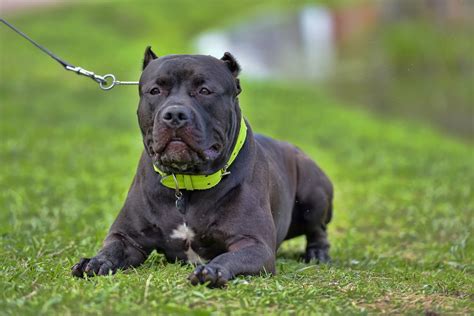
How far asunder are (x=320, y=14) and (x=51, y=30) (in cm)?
1230

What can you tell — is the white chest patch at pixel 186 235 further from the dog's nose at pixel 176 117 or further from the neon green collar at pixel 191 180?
the dog's nose at pixel 176 117

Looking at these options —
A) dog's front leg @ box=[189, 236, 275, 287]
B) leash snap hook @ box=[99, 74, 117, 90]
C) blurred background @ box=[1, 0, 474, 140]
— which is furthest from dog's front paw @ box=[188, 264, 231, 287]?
blurred background @ box=[1, 0, 474, 140]

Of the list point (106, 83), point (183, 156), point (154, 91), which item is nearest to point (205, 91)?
point (154, 91)

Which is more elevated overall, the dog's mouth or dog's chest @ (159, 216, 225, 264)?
the dog's mouth

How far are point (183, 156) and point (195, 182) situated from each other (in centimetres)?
38

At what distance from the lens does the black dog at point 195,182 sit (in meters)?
5.37

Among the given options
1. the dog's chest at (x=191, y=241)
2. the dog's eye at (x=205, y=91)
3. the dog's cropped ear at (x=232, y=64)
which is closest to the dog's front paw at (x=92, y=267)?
the dog's chest at (x=191, y=241)

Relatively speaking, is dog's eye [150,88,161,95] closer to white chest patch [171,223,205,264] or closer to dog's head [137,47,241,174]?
dog's head [137,47,241,174]

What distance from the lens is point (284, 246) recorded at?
26.6ft

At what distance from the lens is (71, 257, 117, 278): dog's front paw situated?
5410mm

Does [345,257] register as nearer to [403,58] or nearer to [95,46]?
[95,46]

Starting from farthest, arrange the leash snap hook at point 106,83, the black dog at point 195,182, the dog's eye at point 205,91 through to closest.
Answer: the leash snap hook at point 106,83 → the dog's eye at point 205,91 → the black dog at point 195,182

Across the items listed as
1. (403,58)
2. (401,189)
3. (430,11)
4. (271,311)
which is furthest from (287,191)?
(430,11)

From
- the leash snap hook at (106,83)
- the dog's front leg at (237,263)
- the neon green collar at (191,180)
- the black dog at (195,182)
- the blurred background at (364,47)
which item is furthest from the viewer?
the blurred background at (364,47)
